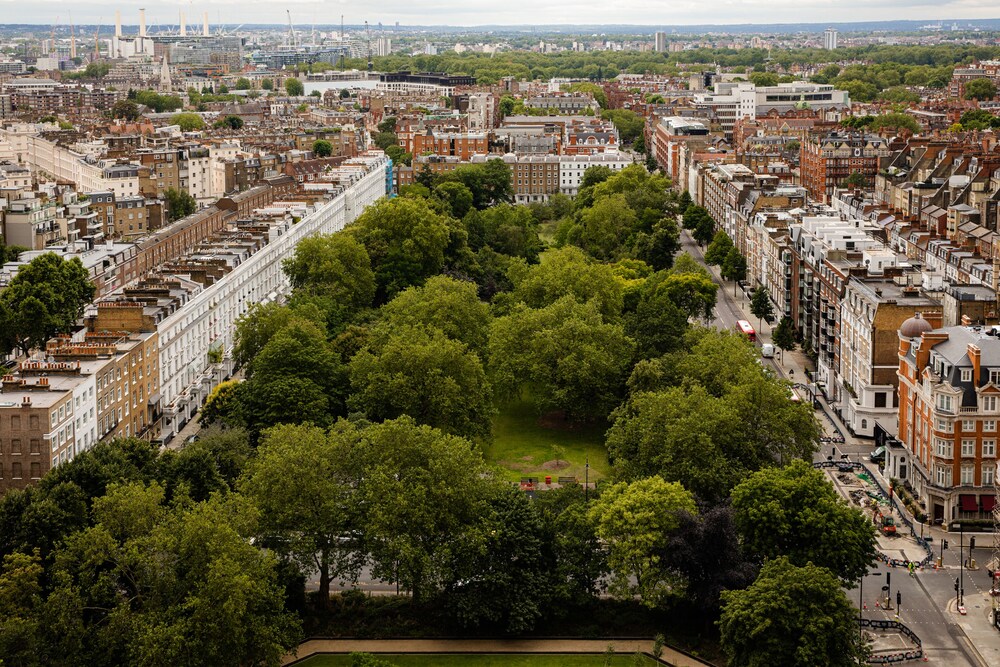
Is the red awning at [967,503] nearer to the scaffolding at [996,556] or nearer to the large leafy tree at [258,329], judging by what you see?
the scaffolding at [996,556]

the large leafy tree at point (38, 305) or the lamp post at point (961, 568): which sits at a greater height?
the large leafy tree at point (38, 305)

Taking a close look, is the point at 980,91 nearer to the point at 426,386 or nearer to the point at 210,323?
the point at 210,323

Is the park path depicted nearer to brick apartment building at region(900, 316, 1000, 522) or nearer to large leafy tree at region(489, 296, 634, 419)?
brick apartment building at region(900, 316, 1000, 522)

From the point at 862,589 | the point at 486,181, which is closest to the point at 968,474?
the point at 862,589

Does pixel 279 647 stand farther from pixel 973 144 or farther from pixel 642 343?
pixel 973 144

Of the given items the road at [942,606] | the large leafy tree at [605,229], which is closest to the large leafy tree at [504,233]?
the large leafy tree at [605,229]

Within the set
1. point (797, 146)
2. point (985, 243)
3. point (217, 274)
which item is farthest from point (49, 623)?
point (797, 146)
